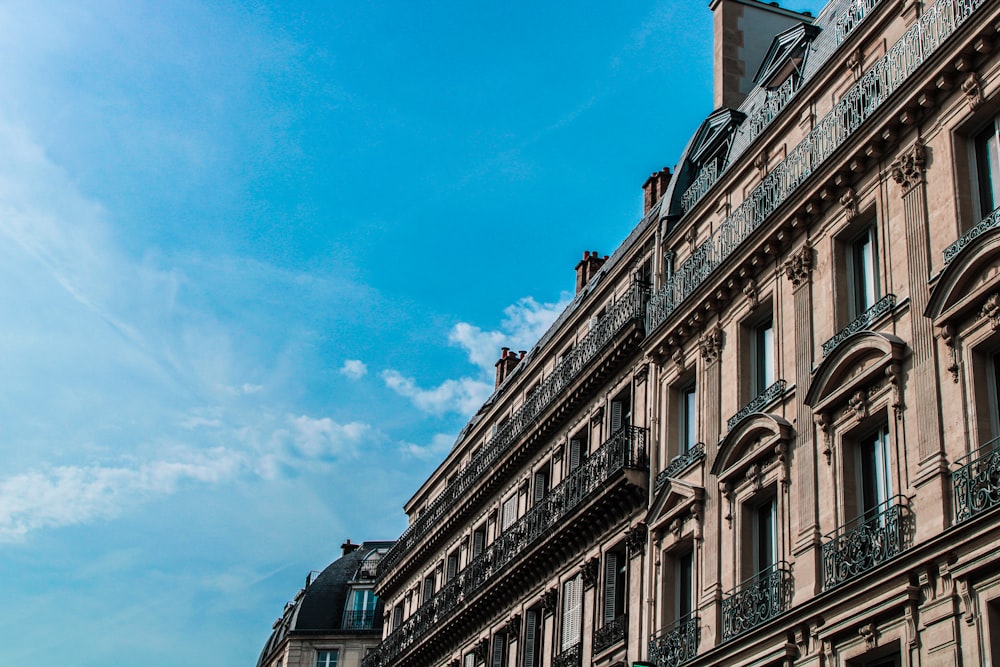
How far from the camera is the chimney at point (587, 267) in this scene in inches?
1474

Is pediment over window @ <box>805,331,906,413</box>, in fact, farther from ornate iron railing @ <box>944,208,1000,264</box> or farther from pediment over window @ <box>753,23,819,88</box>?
pediment over window @ <box>753,23,819,88</box>

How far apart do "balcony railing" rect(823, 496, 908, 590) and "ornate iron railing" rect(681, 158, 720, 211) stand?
955cm

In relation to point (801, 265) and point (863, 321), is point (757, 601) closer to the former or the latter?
point (863, 321)

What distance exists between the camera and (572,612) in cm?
2833

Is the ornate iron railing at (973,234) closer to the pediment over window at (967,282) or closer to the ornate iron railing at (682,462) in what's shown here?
the pediment over window at (967,282)

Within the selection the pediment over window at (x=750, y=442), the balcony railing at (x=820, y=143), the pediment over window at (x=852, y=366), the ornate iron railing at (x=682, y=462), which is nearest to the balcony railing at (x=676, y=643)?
the pediment over window at (x=750, y=442)

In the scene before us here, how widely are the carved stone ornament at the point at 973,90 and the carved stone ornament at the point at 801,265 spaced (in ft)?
13.0

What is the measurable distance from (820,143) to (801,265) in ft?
6.61

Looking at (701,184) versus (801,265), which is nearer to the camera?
(801,265)

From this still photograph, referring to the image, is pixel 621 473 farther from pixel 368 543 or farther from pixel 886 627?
pixel 368 543

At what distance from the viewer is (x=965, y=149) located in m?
18.1

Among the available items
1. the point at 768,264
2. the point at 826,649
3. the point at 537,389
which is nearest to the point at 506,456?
the point at 537,389

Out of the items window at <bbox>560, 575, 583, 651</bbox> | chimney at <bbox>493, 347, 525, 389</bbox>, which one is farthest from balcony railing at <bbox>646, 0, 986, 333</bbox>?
chimney at <bbox>493, 347, 525, 389</bbox>

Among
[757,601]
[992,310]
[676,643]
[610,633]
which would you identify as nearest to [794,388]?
[757,601]
